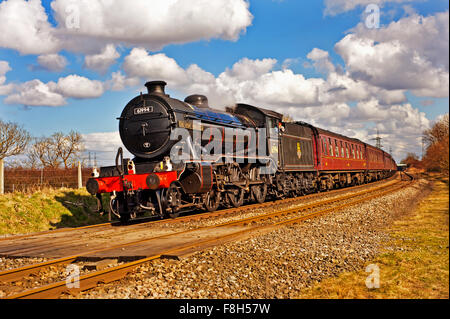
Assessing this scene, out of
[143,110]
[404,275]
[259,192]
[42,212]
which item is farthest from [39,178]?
[404,275]

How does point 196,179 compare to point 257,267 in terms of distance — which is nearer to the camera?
point 257,267

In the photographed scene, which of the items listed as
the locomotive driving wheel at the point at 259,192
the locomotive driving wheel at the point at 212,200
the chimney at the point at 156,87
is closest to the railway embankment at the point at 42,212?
the locomotive driving wheel at the point at 212,200

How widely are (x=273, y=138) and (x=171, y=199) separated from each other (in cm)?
730

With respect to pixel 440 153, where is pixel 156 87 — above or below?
above

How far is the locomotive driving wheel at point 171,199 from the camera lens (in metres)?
11.4

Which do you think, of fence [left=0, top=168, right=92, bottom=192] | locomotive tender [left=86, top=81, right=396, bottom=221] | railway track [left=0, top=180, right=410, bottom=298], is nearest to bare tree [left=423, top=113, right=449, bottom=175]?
railway track [left=0, top=180, right=410, bottom=298]

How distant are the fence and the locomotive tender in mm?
7042

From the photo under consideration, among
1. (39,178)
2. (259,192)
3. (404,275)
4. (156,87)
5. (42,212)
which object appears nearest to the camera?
(404,275)

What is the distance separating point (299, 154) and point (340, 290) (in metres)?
15.6

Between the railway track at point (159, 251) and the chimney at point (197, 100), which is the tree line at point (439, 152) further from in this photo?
the chimney at point (197, 100)

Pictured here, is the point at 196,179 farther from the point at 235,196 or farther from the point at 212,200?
the point at 235,196

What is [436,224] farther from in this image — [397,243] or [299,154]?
[299,154]

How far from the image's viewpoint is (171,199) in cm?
1158
